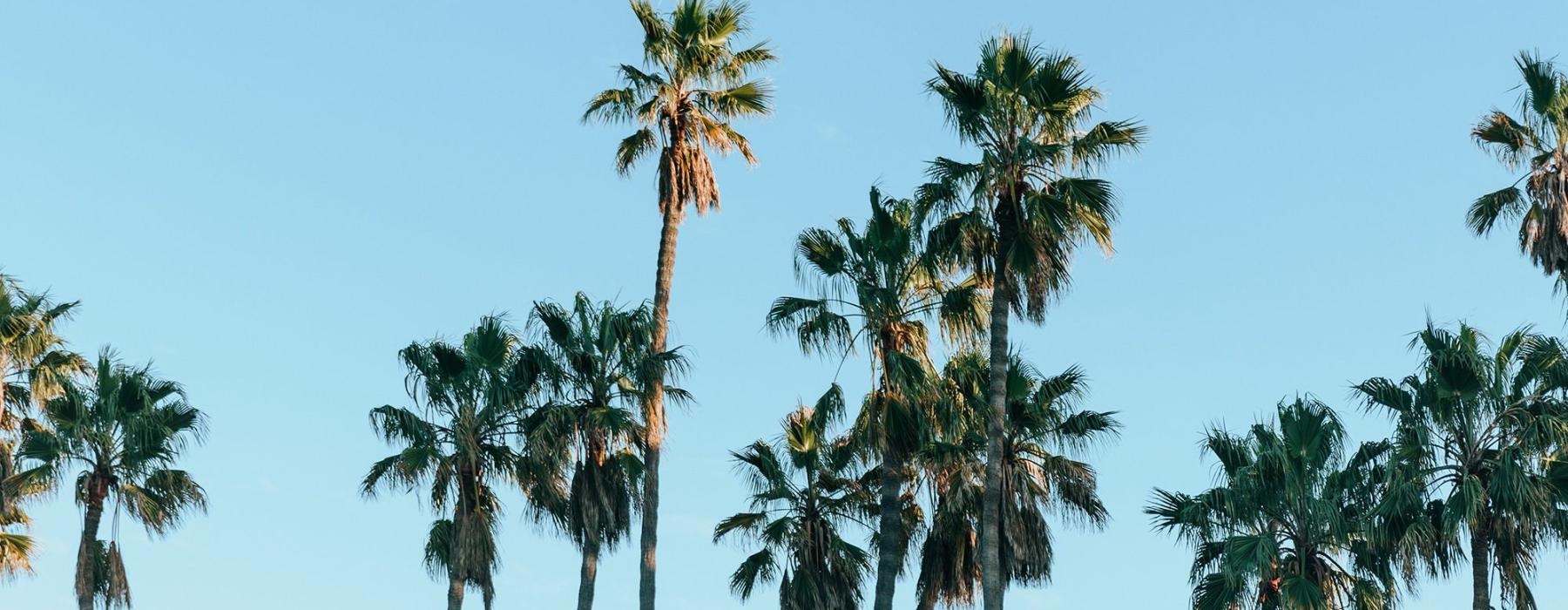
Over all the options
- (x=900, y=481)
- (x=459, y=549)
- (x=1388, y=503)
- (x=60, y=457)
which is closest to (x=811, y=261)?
(x=900, y=481)

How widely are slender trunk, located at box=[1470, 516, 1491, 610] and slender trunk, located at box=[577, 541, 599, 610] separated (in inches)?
610

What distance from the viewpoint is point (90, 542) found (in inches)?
1615

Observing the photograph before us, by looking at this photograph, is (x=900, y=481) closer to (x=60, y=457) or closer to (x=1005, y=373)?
(x=1005, y=373)

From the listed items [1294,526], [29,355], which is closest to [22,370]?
[29,355]

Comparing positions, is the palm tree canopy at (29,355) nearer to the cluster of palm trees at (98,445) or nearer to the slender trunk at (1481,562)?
the cluster of palm trees at (98,445)

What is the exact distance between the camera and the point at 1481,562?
120 feet

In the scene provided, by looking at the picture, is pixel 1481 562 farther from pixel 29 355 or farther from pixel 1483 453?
pixel 29 355

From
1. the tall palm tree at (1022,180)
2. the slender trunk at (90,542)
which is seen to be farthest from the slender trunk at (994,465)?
the slender trunk at (90,542)

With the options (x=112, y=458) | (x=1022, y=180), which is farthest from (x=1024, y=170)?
(x=112, y=458)

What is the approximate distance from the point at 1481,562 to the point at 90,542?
25.5 meters

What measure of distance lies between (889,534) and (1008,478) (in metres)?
2.80

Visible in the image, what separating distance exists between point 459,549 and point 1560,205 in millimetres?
21185

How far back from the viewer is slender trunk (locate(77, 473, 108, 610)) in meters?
40.7

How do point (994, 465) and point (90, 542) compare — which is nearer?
point (994, 465)
